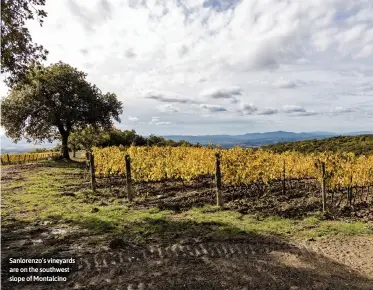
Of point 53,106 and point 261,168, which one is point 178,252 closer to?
point 261,168

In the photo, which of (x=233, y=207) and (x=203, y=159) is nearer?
(x=233, y=207)

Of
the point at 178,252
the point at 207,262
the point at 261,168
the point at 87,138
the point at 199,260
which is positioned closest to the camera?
the point at 207,262

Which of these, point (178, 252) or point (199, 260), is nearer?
point (199, 260)

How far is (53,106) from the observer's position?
33.6 metres

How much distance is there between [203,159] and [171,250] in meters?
9.83

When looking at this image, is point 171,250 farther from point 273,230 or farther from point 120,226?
point 273,230

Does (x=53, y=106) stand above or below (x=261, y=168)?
above

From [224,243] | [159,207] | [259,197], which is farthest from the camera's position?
[259,197]

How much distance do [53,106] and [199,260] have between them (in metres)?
30.4

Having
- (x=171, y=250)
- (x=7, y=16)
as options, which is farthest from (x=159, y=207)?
(x=7, y=16)

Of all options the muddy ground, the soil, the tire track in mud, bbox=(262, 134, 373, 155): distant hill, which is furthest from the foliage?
the tire track in mud

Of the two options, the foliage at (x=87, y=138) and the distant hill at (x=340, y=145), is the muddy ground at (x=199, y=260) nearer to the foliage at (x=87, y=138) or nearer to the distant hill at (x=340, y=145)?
the distant hill at (x=340, y=145)

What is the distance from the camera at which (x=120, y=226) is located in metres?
10.4

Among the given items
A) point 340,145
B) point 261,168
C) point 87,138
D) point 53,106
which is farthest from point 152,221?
point 87,138
